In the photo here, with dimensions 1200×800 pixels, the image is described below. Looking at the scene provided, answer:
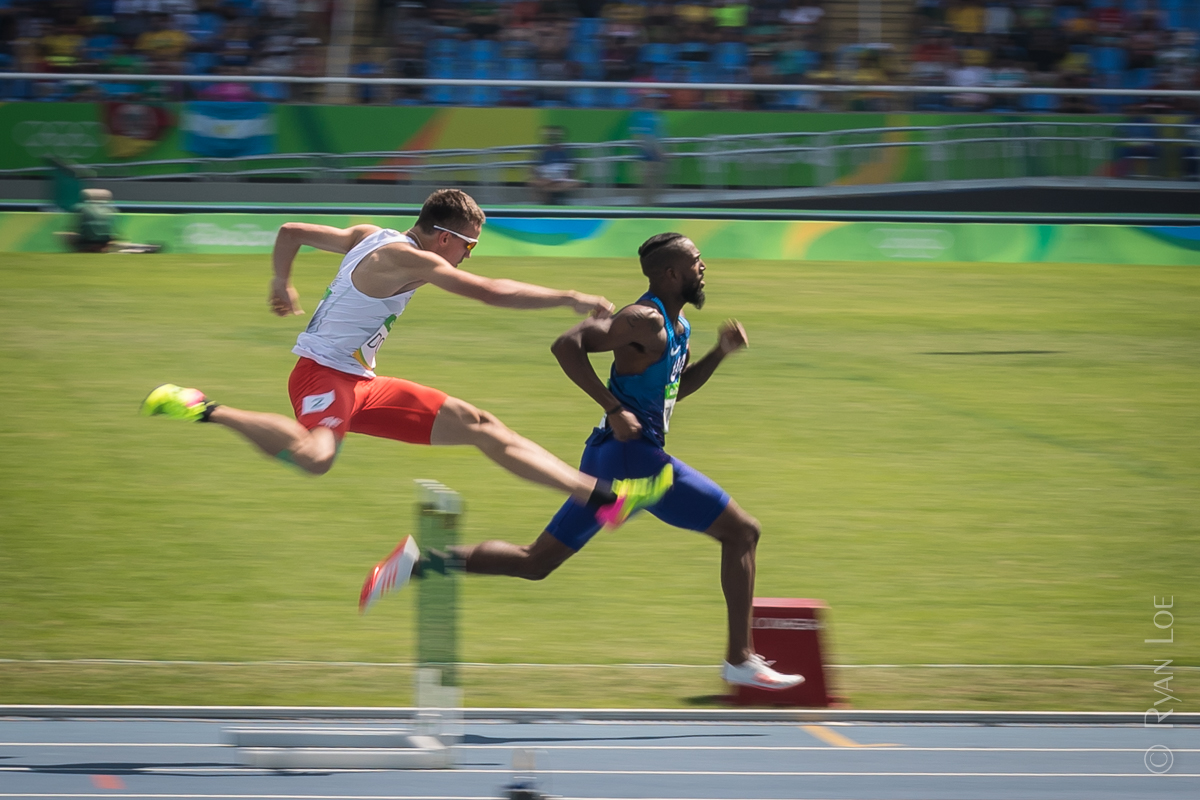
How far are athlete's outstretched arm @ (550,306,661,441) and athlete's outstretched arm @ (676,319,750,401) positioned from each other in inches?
15.1

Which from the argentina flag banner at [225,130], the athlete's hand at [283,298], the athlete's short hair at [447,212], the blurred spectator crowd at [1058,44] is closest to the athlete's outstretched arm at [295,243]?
the athlete's hand at [283,298]

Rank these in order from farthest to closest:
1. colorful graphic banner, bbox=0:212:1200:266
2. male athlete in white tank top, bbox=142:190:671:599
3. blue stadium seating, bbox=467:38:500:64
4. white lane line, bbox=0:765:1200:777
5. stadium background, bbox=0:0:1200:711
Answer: blue stadium seating, bbox=467:38:500:64, colorful graphic banner, bbox=0:212:1200:266, stadium background, bbox=0:0:1200:711, male athlete in white tank top, bbox=142:190:671:599, white lane line, bbox=0:765:1200:777

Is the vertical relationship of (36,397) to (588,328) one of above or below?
below

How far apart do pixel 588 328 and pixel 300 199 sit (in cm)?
1506

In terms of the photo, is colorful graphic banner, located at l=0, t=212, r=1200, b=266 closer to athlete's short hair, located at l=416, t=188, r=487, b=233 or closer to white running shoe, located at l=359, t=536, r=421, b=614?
athlete's short hair, located at l=416, t=188, r=487, b=233

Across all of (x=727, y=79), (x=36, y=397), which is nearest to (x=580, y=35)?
(x=727, y=79)

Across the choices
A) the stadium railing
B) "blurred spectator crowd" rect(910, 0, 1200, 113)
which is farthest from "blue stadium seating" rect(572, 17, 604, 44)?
"blurred spectator crowd" rect(910, 0, 1200, 113)

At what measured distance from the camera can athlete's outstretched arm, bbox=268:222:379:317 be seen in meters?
6.96

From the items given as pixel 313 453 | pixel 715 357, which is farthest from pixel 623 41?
pixel 313 453

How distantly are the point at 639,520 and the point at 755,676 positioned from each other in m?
3.96

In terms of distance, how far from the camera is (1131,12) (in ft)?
83.7

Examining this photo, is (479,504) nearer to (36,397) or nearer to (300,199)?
(36,397)

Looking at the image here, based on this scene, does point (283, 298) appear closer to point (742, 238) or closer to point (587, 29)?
point (742, 238)

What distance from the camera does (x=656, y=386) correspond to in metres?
6.35
